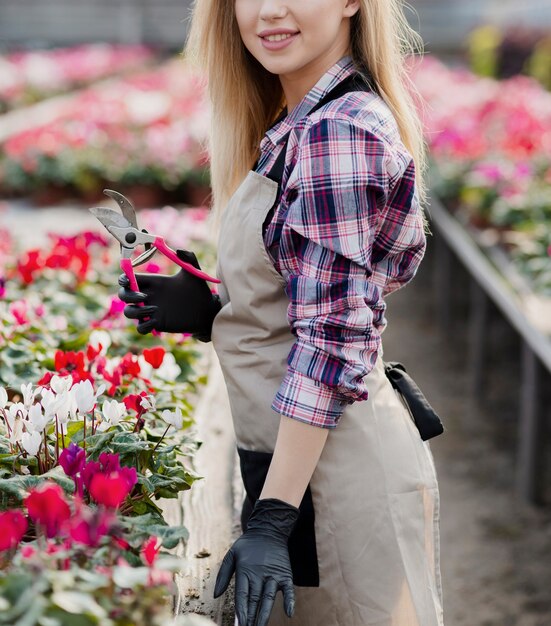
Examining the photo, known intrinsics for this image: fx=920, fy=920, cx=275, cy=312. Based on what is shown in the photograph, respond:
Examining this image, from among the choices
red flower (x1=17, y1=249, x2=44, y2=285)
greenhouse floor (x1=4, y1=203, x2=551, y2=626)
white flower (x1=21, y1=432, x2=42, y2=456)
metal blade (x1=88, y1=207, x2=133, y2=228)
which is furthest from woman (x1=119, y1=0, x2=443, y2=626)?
greenhouse floor (x1=4, y1=203, x2=551, y2=626)

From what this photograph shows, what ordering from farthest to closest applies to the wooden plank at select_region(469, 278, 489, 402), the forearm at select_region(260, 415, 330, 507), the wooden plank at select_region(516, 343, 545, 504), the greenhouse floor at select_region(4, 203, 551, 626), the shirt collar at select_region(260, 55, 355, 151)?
the wooden plank at select_region(469, 278, 489, 402) < the wooden plank at select_region(516, 343, 545, 504) < the greenhouse floor at select_region(4, 203, 551, 626) < the shirt collar at select_region(260, 55, 355, 151) < the forearm at select_region(260, 415, 330, 507)

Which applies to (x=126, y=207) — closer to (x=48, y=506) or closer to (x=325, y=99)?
(x=325, y=99)

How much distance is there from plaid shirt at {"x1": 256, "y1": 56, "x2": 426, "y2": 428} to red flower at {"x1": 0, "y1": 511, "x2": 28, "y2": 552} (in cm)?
46

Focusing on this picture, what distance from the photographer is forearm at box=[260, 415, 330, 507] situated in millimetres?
1459

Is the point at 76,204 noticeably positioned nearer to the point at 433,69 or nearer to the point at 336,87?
the point at 336,87

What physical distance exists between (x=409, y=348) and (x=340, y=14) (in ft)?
15.8

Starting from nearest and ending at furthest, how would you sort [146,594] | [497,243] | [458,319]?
[146,594]
[497,243]
[458,319]

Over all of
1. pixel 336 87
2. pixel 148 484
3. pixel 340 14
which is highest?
pixel 340 14

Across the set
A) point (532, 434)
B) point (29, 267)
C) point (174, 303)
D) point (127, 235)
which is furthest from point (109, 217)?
point (532, 434)

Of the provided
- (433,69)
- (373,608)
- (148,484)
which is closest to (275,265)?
(148,484)

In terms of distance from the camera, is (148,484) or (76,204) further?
(76,204)

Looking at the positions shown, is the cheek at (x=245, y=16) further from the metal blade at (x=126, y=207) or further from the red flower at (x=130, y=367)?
the red flower at (x=130, y=367)

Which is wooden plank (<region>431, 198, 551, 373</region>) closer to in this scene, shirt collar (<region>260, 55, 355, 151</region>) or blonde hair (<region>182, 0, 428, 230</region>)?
blonde hair (<region>182, 0, 428, 230</region>)

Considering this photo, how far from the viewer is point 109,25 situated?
3491cm
